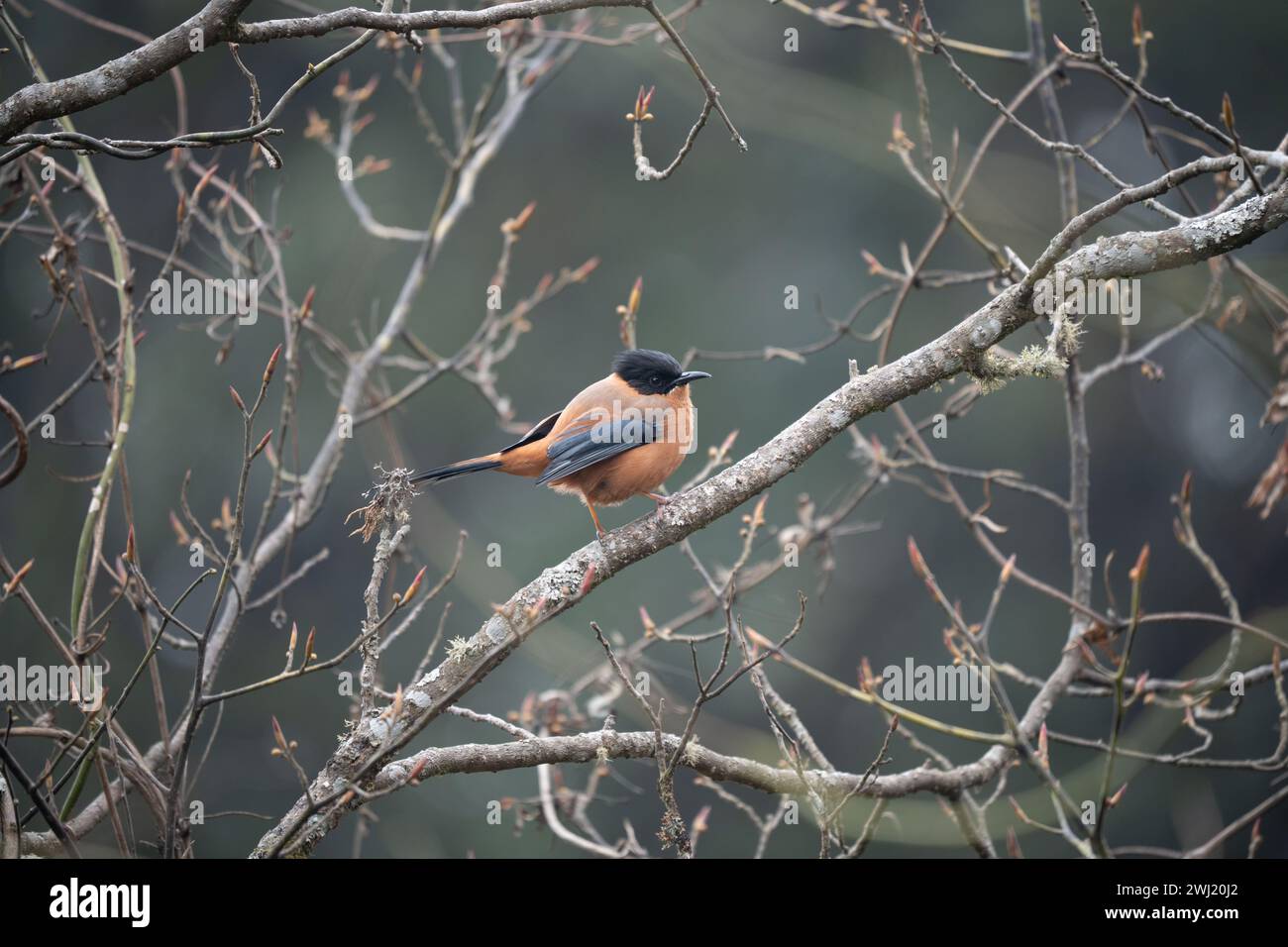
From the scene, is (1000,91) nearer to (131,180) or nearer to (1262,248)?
(1262,248)

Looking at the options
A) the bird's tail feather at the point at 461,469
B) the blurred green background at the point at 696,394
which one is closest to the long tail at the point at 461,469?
the bird's tail feather at the point at 461,469

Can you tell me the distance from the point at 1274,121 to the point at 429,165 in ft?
27.8

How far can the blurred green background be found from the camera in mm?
10836

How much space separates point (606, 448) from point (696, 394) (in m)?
7.28

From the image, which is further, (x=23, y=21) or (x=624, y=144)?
(x=624, y=144)

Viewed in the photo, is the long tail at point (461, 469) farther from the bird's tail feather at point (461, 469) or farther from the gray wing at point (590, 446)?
the gray wing at point (590, 446)

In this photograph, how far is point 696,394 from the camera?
11.6 m

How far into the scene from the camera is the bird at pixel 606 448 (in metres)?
4.34

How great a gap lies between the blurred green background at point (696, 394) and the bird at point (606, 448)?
5.71 meters

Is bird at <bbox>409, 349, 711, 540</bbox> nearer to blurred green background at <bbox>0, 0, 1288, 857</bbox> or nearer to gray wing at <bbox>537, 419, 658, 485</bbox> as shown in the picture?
gray wing at <bbox>537, 419, 658, 485</bbox>

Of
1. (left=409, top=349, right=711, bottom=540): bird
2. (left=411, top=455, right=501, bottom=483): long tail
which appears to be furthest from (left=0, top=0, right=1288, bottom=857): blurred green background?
(left=411, top=455, right=501, bottom=483): long tail

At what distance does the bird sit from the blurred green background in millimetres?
5709

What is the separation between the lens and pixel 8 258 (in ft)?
38.4
